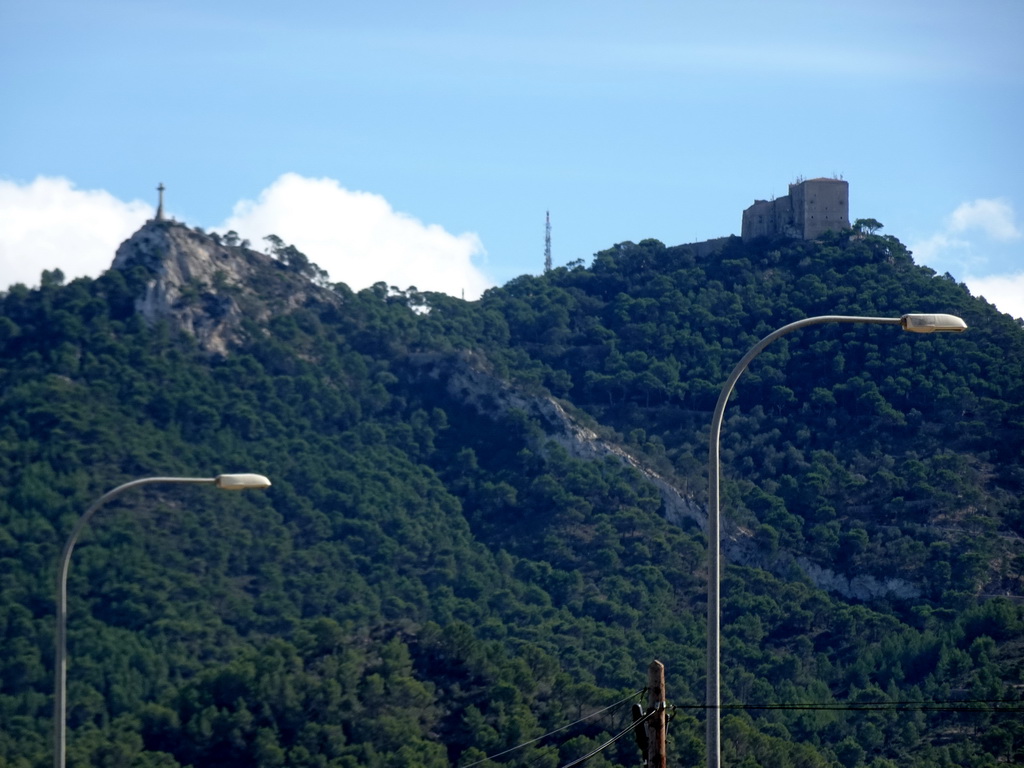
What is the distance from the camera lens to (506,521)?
99.0 metres

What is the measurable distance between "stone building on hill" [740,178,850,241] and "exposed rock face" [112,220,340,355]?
3595 centimetres

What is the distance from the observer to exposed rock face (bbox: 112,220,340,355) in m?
102

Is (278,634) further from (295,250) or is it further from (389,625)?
(295,250)

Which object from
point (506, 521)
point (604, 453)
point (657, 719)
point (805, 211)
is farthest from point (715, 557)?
point (805, 211)

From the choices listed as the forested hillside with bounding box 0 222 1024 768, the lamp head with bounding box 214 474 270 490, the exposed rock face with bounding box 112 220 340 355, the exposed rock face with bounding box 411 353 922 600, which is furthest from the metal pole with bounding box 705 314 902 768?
the exposed rock face with bounding box 112 220 340 355

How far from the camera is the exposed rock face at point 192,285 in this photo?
101938mm

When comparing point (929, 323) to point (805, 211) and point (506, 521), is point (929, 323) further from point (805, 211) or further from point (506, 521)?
point (805, 211)

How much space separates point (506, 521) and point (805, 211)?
33.8 meters

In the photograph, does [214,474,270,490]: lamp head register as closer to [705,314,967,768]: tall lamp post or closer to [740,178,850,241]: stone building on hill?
[705,314,967,768]: tall lamp post

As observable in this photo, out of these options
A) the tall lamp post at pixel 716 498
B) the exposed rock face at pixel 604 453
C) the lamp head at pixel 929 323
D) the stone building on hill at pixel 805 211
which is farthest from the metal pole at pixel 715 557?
the stone building on hill at pixel 805 211

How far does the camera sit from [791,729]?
68.2 meters

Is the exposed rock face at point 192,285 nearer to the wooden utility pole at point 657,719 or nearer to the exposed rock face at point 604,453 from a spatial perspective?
the exposed rock face at point 604,453

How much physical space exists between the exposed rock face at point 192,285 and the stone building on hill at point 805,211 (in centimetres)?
3595

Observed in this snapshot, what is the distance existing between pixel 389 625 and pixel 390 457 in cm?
3126
